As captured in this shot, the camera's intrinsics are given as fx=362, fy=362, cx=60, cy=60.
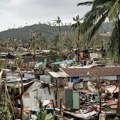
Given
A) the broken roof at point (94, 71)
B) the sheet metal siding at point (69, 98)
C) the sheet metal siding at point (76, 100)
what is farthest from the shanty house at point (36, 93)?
the broken roof at point (94, 71)

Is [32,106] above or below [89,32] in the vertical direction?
below

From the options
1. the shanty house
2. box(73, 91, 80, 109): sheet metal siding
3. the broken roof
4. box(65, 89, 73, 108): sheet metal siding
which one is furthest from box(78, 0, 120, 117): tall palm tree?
the broken roof

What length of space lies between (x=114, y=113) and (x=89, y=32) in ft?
17.6

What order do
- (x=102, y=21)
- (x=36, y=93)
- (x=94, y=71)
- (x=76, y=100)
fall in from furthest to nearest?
(x=94, y=71), (x=36, y=93), (x=76, y=100), (x=102, y=21)

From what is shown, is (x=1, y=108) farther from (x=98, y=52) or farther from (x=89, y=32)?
(x=98, y=52)

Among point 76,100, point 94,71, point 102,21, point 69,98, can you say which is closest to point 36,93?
point 69,98

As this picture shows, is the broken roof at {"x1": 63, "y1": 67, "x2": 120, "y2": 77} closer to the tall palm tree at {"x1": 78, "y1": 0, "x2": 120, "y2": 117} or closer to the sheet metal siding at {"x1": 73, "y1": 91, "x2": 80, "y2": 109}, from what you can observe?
the sheet metal siding at {"x1": 73, "y1": 91, "x2": 80, "y2": 109}

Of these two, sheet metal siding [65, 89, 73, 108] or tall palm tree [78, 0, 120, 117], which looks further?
sheet metal siding [65, 89, 73, 108]

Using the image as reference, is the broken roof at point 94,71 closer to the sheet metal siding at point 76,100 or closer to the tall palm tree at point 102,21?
the sheet metal siding at point 76,100

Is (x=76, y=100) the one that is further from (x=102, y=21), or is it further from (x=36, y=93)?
(x=102, y=21)

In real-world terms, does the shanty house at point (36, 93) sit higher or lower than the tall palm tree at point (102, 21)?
lower

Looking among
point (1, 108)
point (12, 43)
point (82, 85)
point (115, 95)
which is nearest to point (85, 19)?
point (1, 108)

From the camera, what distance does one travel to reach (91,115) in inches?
858

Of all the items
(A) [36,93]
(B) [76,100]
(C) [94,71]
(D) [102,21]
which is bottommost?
(B) [76,100]
